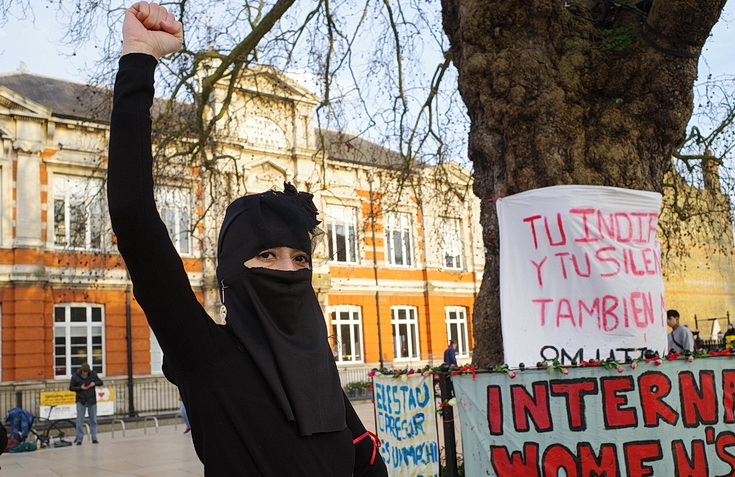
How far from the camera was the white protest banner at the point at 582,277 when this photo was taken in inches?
217

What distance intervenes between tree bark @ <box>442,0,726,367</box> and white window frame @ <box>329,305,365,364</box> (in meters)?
23.9

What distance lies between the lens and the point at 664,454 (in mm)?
4973

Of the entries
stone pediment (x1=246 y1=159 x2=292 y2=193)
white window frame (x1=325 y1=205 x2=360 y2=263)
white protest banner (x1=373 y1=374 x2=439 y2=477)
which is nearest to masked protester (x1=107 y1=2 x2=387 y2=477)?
white protest banner (x1=373 y1=374 x2=439 y2=477)

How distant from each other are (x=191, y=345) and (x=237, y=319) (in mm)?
189

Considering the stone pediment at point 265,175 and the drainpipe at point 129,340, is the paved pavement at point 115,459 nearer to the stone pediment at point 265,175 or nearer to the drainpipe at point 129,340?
the drainpipe at point 129,340

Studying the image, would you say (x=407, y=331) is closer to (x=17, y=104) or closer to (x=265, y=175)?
(x=265, y=175)

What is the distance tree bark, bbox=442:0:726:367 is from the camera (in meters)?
5.95

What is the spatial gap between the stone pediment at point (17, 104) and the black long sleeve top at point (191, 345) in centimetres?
2350

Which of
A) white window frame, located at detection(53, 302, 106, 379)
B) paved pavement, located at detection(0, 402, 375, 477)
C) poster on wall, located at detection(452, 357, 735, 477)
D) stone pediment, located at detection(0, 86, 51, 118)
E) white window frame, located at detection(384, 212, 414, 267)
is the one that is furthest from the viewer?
white window frame, located at detection(384, 212, 414, 267)

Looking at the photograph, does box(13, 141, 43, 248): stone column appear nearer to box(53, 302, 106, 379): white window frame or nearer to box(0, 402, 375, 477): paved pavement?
box(53, 302, 106, 379): white window frame

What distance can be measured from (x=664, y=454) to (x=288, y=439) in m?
3.86

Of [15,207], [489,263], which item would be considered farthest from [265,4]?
[15,207]

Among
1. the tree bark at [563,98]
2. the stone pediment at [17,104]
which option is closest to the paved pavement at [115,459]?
the tree bark at [563,98]

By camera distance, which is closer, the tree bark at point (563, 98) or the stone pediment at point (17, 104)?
the tree bark at point (563, 98)
